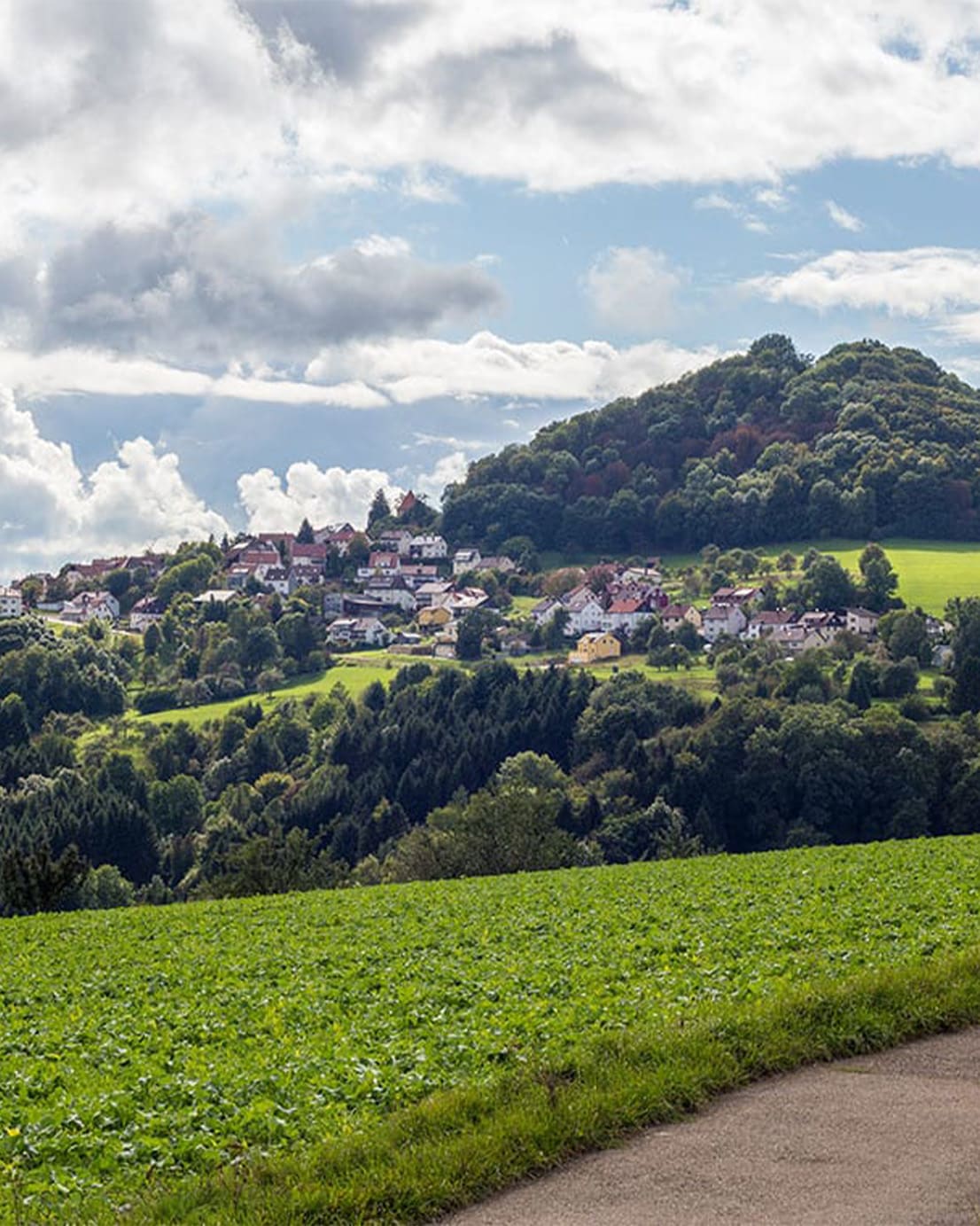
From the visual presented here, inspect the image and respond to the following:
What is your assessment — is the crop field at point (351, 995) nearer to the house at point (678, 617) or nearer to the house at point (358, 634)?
the house at point (678, 617)

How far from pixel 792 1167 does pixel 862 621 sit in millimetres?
146678

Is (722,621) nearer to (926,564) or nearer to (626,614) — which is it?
(626,614)

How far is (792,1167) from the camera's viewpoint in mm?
9984

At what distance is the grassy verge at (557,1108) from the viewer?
32.1ft

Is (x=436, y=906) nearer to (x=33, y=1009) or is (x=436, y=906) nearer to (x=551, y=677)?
(x=33, y=1009)

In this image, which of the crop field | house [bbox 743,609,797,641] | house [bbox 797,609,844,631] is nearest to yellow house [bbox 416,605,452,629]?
house [bbox 743,609,797,641]

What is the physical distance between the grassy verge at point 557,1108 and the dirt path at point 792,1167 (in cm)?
26

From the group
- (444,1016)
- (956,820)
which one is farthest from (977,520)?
(444,1016)

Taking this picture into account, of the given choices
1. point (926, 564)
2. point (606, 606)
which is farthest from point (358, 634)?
point (926, 564)

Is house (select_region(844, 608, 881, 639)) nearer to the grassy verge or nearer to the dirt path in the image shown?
the grassy verge

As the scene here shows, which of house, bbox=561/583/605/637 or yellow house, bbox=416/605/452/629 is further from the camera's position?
yellow house, bbox=416/605/452/629

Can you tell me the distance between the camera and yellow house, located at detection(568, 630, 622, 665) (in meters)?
158

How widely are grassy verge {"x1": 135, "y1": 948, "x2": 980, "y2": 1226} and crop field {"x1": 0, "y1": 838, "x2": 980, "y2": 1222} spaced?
208 mm

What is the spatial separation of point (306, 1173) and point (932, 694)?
111245 millimetres
